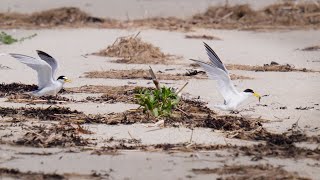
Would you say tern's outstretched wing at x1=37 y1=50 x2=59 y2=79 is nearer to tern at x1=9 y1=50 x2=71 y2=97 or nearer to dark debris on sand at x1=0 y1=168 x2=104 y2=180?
tern at x1=9 y1=50 x2=71 y2=97

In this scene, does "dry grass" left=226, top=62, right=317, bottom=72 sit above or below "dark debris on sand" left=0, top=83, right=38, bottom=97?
above

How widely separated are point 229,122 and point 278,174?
188 cm

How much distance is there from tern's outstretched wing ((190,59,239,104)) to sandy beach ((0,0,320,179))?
0.22 metres

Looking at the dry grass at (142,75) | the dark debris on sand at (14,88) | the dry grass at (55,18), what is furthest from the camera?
the dry grass at (55,18)

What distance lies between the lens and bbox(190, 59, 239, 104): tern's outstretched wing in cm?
888

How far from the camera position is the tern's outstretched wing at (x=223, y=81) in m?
8.88

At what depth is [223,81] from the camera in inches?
352

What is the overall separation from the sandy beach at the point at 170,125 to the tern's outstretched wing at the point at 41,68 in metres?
0.34

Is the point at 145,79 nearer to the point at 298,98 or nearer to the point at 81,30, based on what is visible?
the point at 298,98

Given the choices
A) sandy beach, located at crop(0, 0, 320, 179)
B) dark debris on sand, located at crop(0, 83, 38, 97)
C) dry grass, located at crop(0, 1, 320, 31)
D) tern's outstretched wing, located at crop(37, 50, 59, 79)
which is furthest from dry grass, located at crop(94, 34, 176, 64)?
dry grass, located at crop(0, 1, 320, 31)

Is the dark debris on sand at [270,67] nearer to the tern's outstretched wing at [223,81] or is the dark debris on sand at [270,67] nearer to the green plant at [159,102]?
the tern's outstretched wing at [223,81]

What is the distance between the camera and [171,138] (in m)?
7.51

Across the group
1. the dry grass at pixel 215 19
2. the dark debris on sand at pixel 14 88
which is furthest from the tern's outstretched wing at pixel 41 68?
the dry grass at pixel 215 19

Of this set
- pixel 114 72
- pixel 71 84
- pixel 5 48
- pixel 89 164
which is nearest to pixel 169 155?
pixel 89 164
